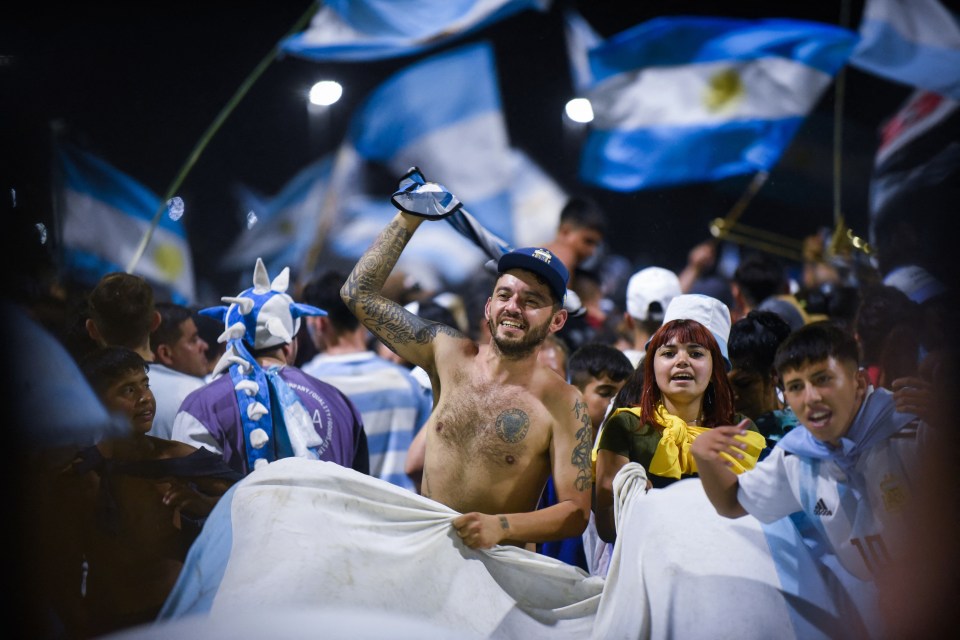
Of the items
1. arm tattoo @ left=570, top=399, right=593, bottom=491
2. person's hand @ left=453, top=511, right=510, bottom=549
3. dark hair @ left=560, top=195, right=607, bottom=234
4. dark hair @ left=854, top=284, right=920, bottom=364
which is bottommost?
person's hand @ left=453, top=511, right=510, bottom=549

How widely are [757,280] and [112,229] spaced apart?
Result: 2991 mm

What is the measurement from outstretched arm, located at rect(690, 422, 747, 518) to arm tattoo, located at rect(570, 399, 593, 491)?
0.36 m

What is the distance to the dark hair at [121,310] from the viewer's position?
4211 millimetres

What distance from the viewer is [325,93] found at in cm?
583

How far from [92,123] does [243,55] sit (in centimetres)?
92

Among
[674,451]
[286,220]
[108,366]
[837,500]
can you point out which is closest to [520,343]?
[674,451]

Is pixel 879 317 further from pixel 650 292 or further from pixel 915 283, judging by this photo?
pixel 650 292

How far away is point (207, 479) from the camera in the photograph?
3.92m

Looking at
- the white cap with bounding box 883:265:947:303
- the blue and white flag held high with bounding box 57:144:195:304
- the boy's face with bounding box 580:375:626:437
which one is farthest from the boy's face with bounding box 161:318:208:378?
the white cap with bounding box 883:265:947:303

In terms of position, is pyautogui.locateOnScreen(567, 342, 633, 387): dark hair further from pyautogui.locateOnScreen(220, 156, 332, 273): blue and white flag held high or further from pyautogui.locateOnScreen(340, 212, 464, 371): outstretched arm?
pyautogui.locateOnScreen(220, 156, 332, 273): blue and white flag held high

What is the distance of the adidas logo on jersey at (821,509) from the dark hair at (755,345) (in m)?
0.64

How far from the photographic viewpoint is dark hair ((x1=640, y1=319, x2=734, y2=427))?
12.2 feet

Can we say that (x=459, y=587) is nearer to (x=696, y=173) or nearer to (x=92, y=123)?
(x=92, y=123)

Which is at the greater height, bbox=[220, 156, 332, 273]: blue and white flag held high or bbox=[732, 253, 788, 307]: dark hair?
bbox=[732, 253, 788, 307]: dark hair
